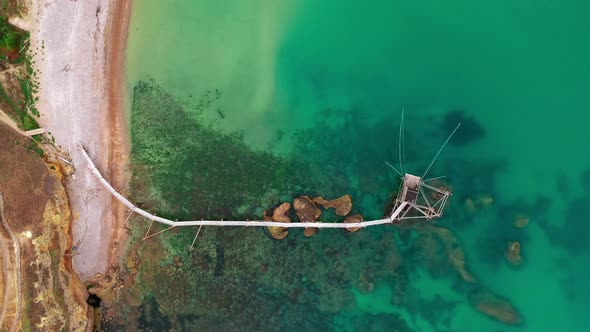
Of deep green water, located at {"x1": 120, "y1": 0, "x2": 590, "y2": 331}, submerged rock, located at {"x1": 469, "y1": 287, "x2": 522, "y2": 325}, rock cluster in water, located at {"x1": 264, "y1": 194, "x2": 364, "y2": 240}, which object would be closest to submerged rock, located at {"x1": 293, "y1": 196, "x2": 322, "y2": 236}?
rock cluster in water, located at {"x1": 264, "y1": 194, "x2": 364, "y2": 240}

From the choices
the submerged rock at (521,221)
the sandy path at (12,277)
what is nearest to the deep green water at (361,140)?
the submerged rock at (521,221)

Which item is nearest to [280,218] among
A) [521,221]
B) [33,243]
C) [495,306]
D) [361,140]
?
[361,140]

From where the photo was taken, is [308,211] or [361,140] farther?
[361,140]

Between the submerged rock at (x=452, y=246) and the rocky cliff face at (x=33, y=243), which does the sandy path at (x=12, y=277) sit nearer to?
the rocky cliff face at (x=33, y=243)

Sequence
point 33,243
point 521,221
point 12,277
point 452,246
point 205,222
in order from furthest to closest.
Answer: point 452,246, point 521,221, point 205,222, point 33,243, point 12,277

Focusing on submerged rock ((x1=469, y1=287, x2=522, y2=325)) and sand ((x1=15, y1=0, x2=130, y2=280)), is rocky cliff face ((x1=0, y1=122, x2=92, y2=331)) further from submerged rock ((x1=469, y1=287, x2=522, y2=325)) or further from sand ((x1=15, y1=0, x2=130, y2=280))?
submerged rock ((x1=469, y1=287, x2=522, y2=325))

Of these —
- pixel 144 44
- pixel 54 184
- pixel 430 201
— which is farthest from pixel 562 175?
pixel 54 184

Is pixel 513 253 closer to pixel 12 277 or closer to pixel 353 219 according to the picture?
pixel 353 219

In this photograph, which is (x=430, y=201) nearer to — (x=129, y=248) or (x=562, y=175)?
(x=562, y=175)
